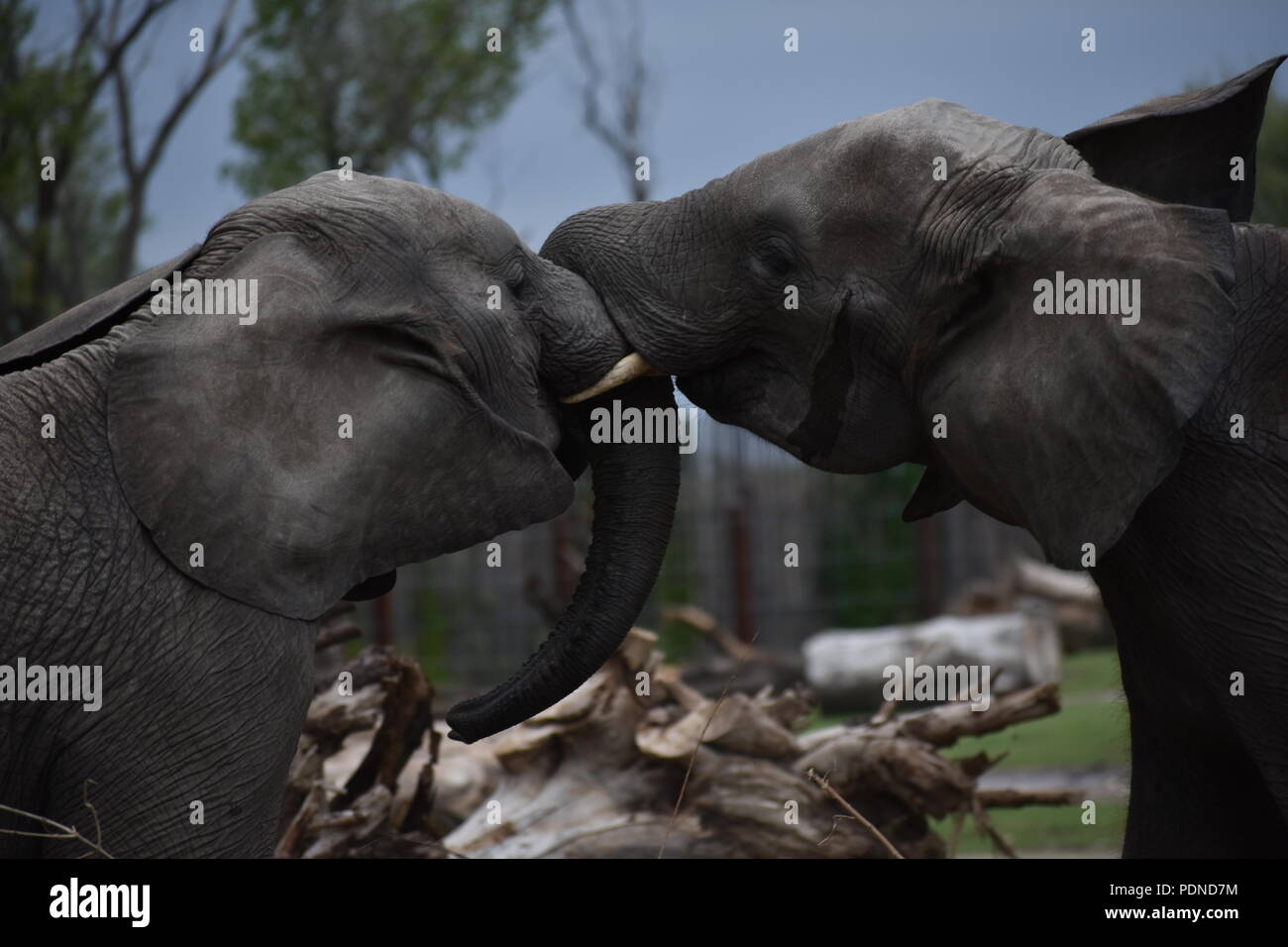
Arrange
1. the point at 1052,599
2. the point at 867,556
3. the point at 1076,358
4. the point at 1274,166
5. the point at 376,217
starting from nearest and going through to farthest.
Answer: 1. the point at 1076,358
2. the point at 376,217
3. the point at 867,556
4. the point at 1052,599
5. the point at 1274,166

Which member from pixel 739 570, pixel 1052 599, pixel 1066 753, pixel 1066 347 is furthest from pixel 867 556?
pixel 1066 347

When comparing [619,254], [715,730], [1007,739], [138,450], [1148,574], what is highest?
[619,254]

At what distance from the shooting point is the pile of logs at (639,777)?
446cm

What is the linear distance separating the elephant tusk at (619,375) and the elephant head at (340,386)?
0.02 metres

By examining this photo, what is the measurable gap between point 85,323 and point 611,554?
1255 mm

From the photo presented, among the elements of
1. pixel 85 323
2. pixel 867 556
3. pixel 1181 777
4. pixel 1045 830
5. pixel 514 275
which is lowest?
pixel 1045 830

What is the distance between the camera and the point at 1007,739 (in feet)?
25.7

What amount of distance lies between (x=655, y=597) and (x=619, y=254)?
8.34 meters

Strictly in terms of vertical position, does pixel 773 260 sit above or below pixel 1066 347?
above

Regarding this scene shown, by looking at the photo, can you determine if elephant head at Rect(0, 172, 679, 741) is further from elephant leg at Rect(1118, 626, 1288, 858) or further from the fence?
the fence

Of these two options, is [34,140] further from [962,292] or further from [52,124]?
[962,292]

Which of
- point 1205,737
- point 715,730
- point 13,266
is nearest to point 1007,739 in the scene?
point 715,730

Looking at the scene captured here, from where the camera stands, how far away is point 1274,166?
1794 centimetres
